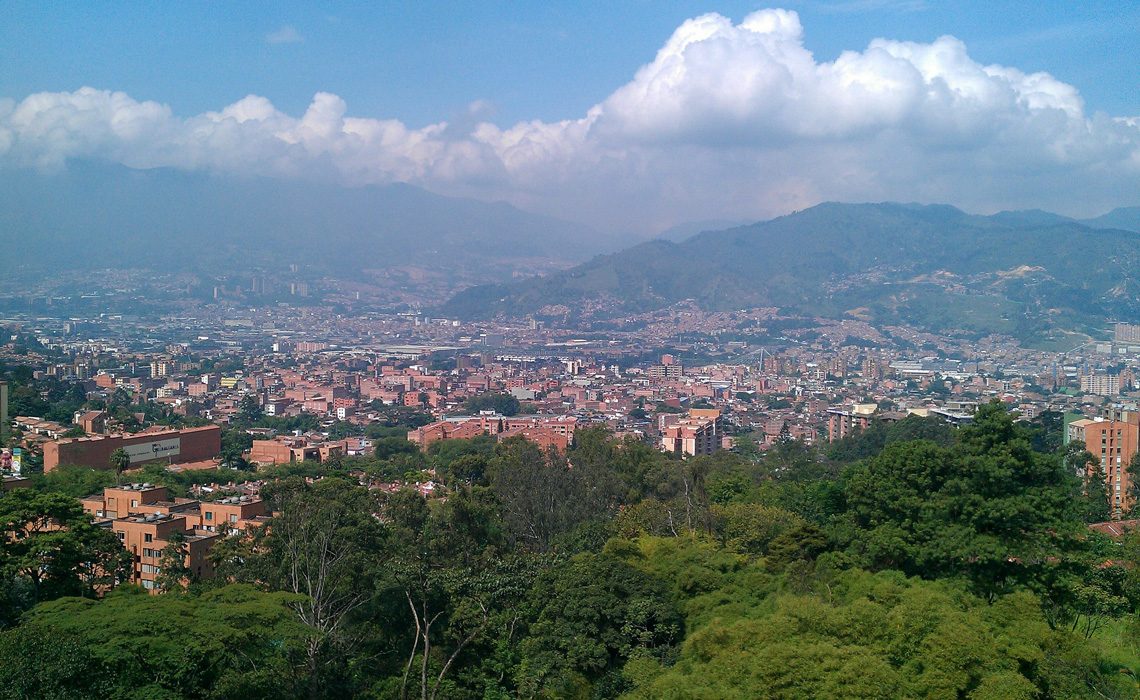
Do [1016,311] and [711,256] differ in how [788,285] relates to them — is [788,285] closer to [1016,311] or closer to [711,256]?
[711,256]

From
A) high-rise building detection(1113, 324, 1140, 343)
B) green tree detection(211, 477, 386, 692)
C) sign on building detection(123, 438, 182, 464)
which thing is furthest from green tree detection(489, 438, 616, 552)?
high-rise building detection(1113, 324, 1140, 343)

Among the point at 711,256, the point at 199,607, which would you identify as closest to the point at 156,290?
the point at 711,256

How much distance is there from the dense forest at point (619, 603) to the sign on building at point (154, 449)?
11.1m

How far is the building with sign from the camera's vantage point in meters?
17.8

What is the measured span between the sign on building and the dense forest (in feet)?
36.3

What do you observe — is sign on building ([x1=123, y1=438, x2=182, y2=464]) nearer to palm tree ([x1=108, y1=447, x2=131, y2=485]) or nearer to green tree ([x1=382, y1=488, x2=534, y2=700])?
palm tree ([x1=108, y1=447, x2=131, y2=485])

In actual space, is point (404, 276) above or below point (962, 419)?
above

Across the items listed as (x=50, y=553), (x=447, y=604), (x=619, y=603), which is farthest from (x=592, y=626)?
(x=50, y=553)

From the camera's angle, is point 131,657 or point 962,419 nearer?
point 131,657

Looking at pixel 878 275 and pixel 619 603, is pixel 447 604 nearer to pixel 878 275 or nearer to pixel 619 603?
pixel 619 603

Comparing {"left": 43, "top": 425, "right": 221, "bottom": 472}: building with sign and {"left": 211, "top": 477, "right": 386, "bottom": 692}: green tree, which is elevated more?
{"left": 211, "top": 477, "right": 386, "bottom": 692}: green tree

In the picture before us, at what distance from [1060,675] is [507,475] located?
8046mm

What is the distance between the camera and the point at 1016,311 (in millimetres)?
63969

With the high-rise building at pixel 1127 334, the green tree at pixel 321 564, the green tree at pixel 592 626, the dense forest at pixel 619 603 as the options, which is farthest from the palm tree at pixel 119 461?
the high-rise building at pixel 1127 334
